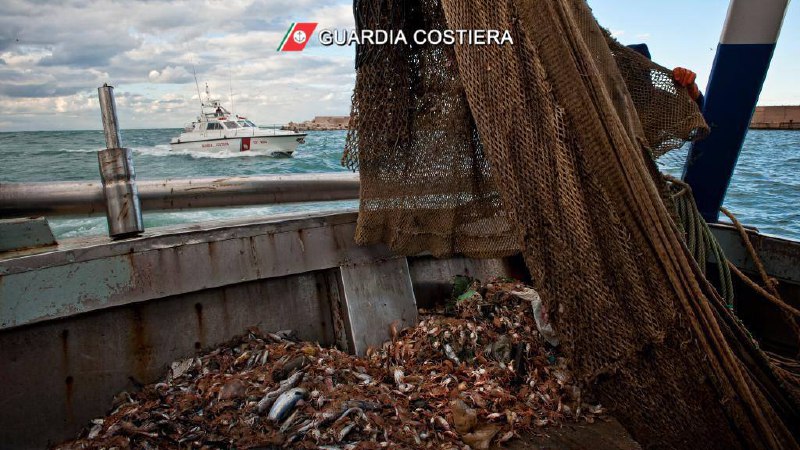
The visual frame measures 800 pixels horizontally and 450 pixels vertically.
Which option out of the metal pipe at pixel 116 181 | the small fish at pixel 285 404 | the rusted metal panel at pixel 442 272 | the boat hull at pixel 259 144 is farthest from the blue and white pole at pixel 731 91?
the boat hull at pixel 259 144

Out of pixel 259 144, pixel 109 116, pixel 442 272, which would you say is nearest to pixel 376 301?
pixel 442 272

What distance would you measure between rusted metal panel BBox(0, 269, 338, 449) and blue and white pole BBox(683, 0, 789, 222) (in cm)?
337

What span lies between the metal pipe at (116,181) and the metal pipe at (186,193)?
13 centimetres

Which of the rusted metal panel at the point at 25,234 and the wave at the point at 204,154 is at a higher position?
the rusted metal panel at the point at 25,234

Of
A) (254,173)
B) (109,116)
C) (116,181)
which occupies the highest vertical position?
(109,116)

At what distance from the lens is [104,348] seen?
2564mm

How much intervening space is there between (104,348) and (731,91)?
4.74 m

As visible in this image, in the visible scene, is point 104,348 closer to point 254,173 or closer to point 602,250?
point 602,250

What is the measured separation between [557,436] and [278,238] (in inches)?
72.6

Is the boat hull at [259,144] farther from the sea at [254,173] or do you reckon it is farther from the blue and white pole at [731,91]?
the blue and white pole at [731,91]

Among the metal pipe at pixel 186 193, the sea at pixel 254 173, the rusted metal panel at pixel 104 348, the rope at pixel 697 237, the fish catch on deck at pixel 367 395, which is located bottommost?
the sea at pixel 254 173

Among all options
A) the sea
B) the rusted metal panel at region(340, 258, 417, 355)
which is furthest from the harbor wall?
the rusted metal panel at region(340, 258, 417, 355)

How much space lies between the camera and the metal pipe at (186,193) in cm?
267

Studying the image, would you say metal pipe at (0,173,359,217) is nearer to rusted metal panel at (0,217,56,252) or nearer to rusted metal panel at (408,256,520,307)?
rusted metal panel at (0,217,56,252)
